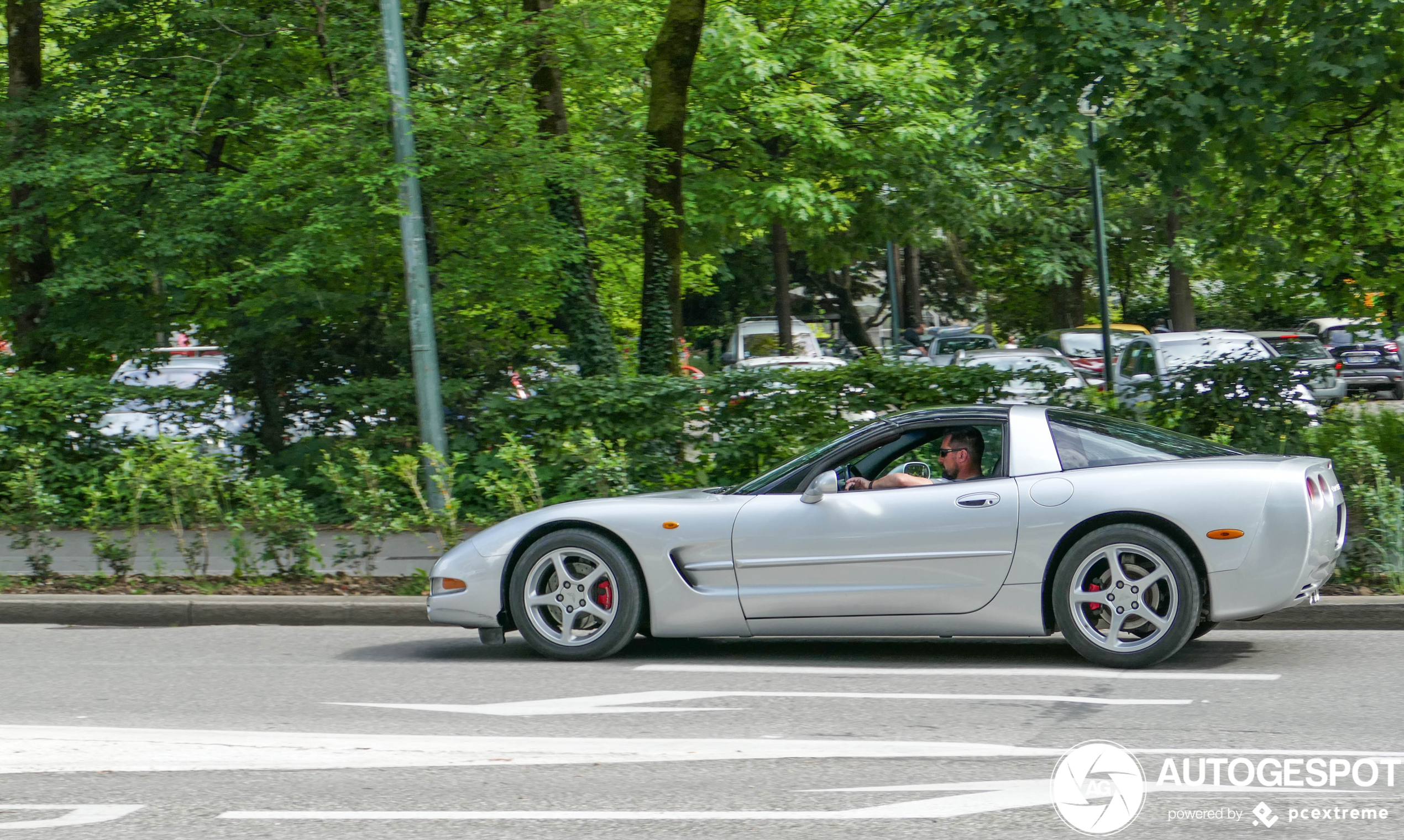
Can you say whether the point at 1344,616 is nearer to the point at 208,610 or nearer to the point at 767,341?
the point at 208,610

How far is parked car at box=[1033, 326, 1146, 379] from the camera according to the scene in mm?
30375

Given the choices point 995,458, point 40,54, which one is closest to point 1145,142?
point 995,458

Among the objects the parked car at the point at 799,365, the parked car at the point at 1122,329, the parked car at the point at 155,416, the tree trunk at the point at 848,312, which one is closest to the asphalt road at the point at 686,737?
the parked car at the point at 799,365

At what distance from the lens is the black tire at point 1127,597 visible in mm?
6609

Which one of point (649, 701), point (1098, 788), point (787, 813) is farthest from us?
point (649, 701)

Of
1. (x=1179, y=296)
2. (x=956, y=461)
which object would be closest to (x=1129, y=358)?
(x=956, y=461)

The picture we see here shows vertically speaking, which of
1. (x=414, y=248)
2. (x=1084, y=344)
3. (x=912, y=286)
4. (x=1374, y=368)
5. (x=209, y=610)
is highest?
(x=912, y=286)

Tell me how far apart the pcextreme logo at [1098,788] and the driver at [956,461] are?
6.54 ft

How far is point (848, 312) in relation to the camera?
43906 mm

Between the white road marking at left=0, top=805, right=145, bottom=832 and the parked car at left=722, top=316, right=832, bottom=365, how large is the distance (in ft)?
64.7

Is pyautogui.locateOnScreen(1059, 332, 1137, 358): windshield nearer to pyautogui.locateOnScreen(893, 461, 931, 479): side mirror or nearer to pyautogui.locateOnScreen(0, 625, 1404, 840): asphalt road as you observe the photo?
pyautogui.locateOnScreen(0, 625, 1404, 840): asphalt road

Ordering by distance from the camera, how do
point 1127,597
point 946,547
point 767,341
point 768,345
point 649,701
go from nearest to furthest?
1. point 649,701
2. point 1127,597
3. point 946,547
4. point 768,345
5. point 767,341

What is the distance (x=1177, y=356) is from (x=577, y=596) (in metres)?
13.8

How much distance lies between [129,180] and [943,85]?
13.1 metres
